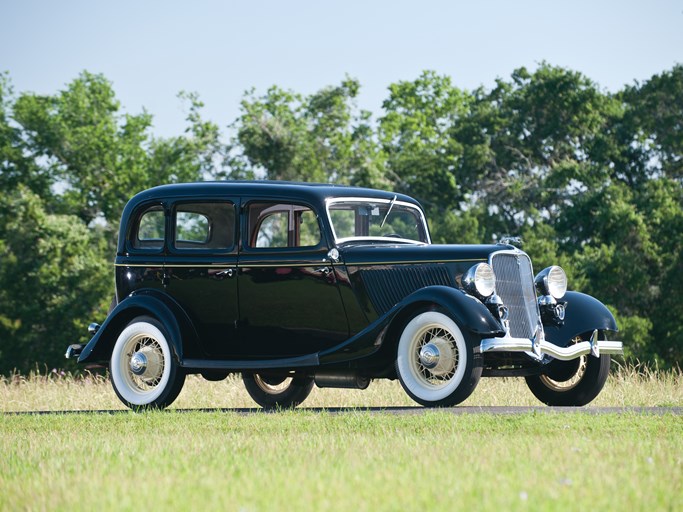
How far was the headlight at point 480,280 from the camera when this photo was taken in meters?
9.91

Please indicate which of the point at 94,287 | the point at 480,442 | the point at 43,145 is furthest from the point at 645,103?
the point at 480,442

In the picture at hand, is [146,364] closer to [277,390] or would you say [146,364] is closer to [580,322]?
[277,390]

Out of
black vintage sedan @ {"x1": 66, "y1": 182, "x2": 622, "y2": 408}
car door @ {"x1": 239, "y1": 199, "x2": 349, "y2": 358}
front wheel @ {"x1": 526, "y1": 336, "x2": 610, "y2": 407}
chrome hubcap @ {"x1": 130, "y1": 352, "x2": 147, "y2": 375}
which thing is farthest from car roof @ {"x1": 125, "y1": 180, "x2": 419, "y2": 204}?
front wheel @ {"x1": 526, "y1": 336, "x2": 610, "y2": 407}

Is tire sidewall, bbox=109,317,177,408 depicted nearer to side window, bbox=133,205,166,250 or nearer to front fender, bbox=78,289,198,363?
front fender, bbox=78,289,198,363

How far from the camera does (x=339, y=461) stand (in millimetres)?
6359

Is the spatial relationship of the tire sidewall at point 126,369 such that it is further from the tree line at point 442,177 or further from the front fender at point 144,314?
the tree line at point 442,177

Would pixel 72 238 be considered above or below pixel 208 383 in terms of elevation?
above

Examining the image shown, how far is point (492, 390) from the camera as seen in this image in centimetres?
1288

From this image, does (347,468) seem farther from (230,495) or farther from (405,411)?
(405,411)

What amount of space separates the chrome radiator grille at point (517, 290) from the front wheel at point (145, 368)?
328 cm

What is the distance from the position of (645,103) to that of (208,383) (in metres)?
32.2

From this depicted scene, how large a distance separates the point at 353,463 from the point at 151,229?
20.3 ft

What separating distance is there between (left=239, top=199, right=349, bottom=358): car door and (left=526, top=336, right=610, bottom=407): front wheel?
2301mm

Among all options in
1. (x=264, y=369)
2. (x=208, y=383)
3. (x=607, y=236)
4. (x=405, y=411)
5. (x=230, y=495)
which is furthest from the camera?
(x=607, y=236)
